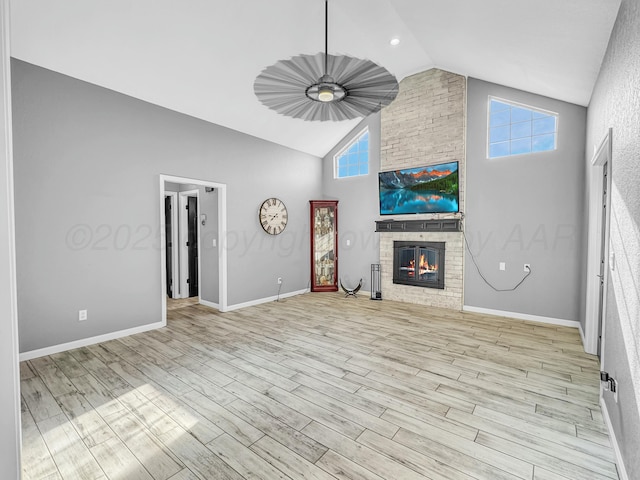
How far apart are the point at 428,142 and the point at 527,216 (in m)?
1.96

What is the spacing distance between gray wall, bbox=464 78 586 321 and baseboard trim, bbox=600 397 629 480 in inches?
92.4

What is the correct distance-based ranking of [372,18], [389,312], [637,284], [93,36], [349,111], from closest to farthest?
[637,284] < [93,36] < [349,111] < [372,18] < [389,312]

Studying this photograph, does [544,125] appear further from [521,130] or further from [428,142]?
[428,142]

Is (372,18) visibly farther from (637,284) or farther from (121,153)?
(637,284)

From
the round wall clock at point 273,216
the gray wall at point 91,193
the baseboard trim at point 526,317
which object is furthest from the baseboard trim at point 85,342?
the baseboard trim at point 526,317

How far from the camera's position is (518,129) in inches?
178

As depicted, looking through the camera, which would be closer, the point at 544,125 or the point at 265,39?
the point at 265,39

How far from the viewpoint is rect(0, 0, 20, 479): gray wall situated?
1103 millimetres

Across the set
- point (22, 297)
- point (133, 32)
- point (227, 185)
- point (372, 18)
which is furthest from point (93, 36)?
point (372, 18)

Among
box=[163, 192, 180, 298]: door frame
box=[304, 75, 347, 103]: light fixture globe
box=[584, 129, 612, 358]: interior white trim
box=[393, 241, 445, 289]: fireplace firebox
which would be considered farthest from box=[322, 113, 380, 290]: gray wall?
box=[304, 75, 347, 103]: light fixture globe

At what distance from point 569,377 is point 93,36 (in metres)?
5.47

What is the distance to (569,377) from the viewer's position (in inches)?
107

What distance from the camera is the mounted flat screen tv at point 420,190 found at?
5016 mm

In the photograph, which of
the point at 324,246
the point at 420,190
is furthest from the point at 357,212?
the point at 420,190
